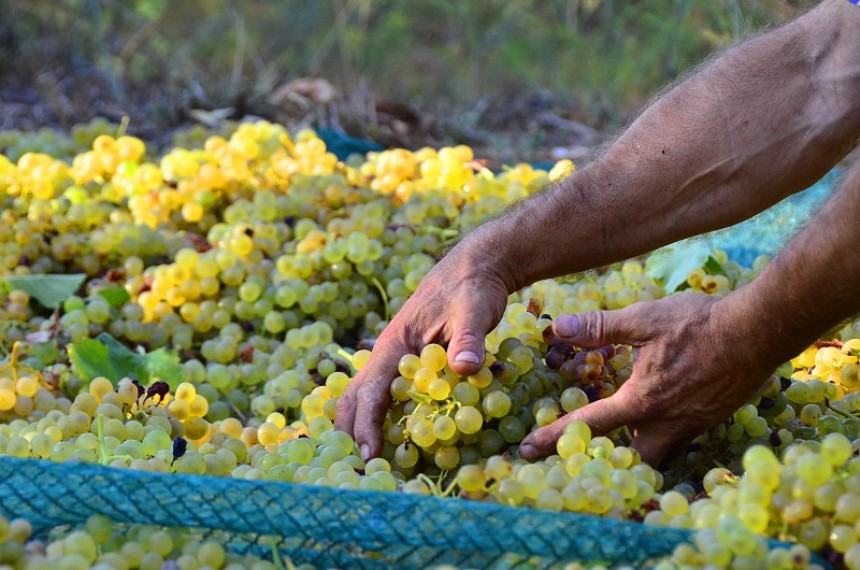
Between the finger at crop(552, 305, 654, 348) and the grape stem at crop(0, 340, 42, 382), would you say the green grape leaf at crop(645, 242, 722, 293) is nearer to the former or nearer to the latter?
the finger at crop(552, 305, 654, 348)

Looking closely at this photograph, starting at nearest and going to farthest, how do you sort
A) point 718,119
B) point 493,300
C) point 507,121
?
1. point 493,300
2. point 718,119
3. point 507,121

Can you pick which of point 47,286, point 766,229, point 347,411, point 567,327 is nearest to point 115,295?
point 47,286

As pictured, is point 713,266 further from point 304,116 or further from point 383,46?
point 383,46

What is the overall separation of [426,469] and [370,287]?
97cm

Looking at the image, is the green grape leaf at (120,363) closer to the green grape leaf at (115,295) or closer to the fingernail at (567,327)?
the green grape leaf at (115,295)

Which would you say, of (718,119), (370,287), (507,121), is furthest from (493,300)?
(507,121)

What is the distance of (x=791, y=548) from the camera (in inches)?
39.8

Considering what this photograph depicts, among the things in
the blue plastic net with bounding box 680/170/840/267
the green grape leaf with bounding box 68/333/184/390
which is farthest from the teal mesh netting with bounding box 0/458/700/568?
the blue plastic net with bounding box 680/170/840/267

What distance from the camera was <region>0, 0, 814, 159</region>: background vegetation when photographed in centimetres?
458

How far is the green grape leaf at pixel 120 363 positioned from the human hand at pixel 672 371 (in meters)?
0.99

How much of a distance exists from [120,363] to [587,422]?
3.74ft

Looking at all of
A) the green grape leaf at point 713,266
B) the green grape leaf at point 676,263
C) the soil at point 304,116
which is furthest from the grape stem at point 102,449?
the soil at point 304,116

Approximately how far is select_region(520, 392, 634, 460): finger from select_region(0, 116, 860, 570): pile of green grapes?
0.10ft

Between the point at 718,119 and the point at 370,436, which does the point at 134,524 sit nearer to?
the point at 370,436
